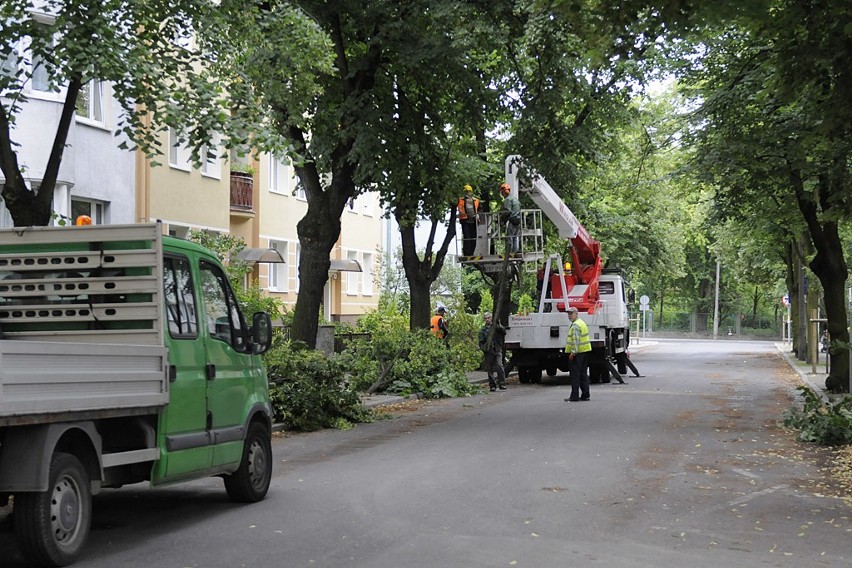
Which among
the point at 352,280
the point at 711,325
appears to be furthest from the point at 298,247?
the point at 711,325

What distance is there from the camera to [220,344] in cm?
909

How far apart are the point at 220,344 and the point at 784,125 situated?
1312 centimetres

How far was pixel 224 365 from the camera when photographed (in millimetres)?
9141

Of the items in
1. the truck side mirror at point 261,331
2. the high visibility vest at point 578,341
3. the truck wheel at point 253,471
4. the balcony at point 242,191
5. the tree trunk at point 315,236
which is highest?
the balcony at point 242,191

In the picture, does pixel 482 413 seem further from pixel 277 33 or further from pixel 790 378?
pixel 790 378

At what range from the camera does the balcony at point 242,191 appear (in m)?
34.4

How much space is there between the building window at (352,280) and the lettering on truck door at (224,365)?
119 ft

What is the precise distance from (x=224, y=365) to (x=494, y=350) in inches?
672

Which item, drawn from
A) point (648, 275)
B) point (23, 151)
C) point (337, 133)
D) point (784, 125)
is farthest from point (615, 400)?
point (648, 275)

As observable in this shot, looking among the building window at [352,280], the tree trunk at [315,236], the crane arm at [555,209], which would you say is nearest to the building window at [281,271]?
the building window at [352,280]

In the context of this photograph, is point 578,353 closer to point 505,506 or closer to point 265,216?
point 505,506

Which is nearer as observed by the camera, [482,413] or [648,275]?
[482,413]

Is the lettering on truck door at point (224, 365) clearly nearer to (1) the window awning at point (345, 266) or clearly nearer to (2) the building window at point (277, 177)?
(2) the building window at point (277, 177)

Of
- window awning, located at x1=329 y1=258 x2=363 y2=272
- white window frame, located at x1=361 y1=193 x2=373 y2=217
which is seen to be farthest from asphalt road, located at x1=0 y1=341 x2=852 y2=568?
white window frame, located at x1=361 y1=193 x2=373 y2=217
